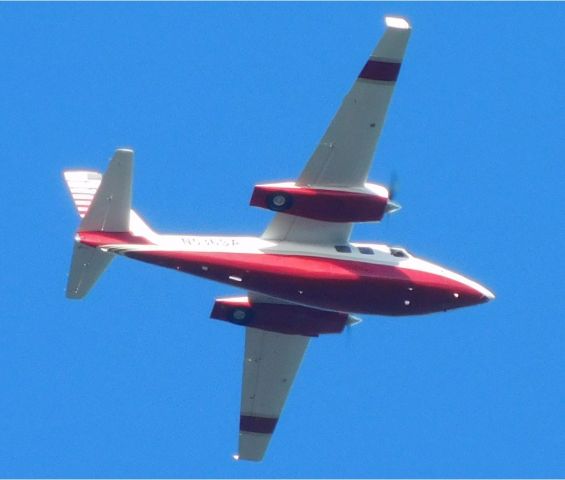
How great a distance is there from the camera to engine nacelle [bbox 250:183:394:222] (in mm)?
53844

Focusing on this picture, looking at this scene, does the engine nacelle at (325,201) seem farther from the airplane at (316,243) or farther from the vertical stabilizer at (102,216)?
the vertical stabilizer at (102,216)

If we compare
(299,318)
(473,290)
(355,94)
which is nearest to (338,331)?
(299,318)

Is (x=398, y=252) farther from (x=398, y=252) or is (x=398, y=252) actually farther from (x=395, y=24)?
(x=395, y=24)

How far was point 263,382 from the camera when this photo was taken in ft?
199

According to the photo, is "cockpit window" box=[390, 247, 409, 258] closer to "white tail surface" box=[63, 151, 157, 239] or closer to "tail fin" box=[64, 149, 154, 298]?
"tail fin" box=[64, 149, 154, 298]

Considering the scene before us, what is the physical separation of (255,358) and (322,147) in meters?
9.94

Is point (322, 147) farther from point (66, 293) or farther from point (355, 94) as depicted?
point (66, 293)

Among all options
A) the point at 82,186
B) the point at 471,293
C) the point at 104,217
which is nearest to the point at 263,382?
the point at 471,293

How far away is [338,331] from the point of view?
58.1m

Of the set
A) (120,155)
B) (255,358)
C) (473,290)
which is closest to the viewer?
(120,155)

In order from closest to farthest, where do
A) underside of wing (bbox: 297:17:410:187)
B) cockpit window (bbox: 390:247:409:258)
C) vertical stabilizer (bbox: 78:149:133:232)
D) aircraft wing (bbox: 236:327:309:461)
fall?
1. vertical stabilizer (bbox: 78:149:133:232)
2. underside of wing (bbox: 297:17:410:187)
3. cockpit window (bbox: 390:247:409:258)
4. aircraft wing (bbox: 236:327:309:461)

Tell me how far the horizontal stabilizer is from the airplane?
3 cm

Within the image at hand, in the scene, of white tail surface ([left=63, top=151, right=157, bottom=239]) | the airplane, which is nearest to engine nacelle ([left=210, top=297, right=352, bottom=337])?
the airplane

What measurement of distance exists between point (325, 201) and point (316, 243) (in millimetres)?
1813
